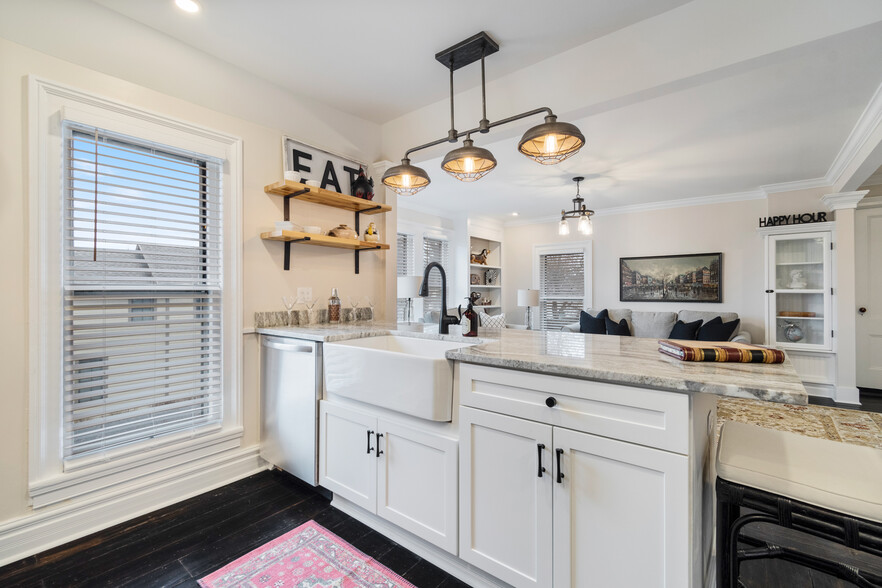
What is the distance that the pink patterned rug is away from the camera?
150 centimetres

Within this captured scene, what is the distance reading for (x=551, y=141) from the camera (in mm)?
1730

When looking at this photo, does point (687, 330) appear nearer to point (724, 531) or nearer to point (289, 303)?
point (724, 531)

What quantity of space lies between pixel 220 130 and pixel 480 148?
5.34 ft

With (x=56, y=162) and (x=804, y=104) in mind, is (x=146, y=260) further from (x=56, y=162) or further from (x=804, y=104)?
(x=804, y=104)

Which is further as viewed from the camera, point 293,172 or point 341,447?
point 293,172

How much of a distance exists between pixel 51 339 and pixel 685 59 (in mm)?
3315

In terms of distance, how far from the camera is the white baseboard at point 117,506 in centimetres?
164

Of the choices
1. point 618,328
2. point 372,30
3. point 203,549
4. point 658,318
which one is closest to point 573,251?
point 618,328

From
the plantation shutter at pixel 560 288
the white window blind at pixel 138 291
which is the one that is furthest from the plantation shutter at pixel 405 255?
the white window blind at pixel 138 291

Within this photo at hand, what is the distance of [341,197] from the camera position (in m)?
2.68

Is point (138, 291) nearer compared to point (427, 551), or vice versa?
point (427, 551)

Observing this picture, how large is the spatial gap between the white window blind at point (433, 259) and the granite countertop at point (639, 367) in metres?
3.81

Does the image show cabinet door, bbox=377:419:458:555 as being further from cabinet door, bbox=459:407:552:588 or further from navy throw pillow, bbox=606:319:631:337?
navy throw pillow, bbox=606:319:631:337

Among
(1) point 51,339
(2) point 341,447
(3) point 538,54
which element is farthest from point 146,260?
(3) point 538,54
